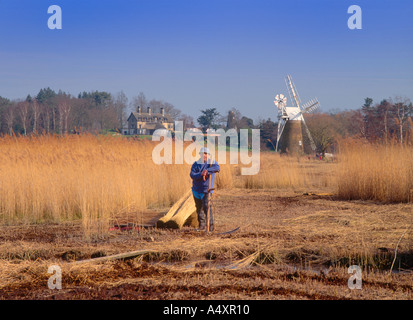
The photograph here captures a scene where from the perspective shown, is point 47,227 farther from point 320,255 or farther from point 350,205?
point 350,205

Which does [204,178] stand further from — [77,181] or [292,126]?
[292,126]

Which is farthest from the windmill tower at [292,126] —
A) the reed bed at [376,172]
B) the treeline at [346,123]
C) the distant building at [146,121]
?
the distant building at [146,121]

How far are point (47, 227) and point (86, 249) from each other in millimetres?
2736

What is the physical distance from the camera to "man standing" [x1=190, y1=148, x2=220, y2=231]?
8.83 m

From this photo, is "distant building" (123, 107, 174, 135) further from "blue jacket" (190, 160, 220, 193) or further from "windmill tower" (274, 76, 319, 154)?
"blue jacket" (190, 160, 220, 193)

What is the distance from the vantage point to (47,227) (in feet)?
31.8

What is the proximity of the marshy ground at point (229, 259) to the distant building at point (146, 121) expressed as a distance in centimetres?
7944

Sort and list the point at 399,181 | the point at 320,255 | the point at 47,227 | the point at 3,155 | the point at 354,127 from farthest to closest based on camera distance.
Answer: the point at 354,127 < the point at 399,181 < the point at 3,155 < the point at 47,227 < the point at 320,255

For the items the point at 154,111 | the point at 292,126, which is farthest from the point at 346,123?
the point at 154,111

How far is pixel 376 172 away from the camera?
12.9 m

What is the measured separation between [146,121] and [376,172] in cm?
8306

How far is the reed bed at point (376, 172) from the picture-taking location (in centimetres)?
1230

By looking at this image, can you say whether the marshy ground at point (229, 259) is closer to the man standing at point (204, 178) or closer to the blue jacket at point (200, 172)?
the man standing at point (204, 178)
